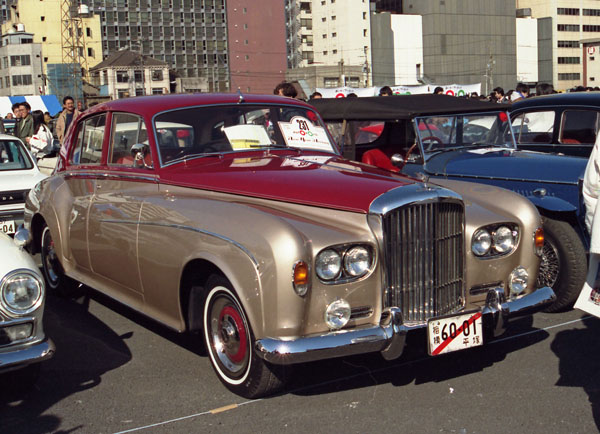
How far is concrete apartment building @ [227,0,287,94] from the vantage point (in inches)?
4668

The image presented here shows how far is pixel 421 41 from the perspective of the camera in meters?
110

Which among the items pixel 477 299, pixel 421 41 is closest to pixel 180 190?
pixel 477 299

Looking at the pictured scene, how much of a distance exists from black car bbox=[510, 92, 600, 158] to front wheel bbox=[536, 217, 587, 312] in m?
1.95

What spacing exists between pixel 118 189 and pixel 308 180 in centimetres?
163

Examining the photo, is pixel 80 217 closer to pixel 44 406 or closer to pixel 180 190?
pixel 180 190

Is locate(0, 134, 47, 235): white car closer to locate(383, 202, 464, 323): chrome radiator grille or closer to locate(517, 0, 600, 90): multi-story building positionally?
→ locate(383, 202, 464, 323): chrome radiator grille

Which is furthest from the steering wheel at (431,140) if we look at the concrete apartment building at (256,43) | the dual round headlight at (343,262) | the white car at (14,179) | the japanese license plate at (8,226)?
the concrete apartment building at (256,43)

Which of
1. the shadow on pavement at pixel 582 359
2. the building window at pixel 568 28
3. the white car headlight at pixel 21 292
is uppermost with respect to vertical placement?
the building window at pixel 568 28

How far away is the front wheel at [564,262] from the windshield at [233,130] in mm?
1963

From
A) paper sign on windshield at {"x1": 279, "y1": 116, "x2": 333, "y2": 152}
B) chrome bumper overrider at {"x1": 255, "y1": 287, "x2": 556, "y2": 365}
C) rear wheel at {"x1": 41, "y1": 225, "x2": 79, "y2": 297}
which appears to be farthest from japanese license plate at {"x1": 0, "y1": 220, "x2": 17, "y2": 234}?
chrome bumper overrider at {"x1": 255, "y1": 287, "x2": 556, "y2": 365}

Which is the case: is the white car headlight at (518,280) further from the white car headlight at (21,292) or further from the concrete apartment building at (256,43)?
the concrete apartment building at (256,43)

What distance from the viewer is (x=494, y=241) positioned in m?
4.83

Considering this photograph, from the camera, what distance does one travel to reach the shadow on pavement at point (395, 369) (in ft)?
15.3

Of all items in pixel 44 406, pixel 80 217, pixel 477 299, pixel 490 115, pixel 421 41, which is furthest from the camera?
pixel 421 41
